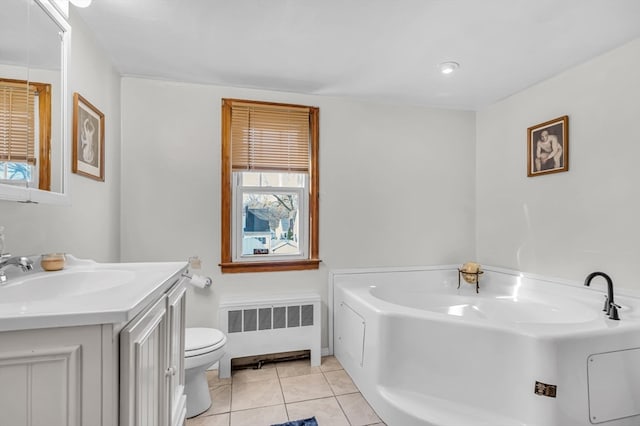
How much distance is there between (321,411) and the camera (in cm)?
202

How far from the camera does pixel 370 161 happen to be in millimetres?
2938

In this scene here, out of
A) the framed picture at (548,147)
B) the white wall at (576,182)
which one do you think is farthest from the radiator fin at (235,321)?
the framed picture at (548,147)

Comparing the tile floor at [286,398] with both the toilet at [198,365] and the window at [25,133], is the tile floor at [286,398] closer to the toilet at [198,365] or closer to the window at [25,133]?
the toilet at [198,365]

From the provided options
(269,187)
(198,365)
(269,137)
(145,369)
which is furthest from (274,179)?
(145,369)

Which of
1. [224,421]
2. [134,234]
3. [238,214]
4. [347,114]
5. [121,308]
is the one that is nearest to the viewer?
[121,308]

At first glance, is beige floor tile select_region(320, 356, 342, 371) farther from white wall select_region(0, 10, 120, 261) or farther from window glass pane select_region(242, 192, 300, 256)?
white wall select_region(0, 10, 120, 261)

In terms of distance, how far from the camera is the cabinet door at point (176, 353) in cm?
131

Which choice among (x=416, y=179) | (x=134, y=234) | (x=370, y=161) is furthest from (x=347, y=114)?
(x=134, y=234)

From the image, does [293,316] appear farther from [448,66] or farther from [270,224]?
[448,66]

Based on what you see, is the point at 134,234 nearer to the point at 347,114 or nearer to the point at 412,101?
the point at 347,114

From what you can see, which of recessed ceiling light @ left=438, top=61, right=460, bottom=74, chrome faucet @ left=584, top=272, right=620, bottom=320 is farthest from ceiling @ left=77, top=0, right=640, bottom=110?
chrome faucet @ left=584, top=272, right=620, bottom=320

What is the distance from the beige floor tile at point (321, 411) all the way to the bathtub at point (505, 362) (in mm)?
223

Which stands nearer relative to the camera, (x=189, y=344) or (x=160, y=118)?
(x=189, y=344)

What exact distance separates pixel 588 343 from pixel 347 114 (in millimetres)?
2262
